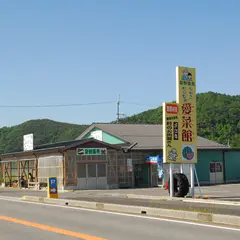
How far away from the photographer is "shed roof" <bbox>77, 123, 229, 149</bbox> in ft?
146

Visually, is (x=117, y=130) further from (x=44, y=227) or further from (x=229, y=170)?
(x=44, y=227)

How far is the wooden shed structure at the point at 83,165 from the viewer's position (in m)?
38.4

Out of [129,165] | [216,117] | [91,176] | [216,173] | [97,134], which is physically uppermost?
[216,117]

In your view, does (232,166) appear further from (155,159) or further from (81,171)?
(81,171)

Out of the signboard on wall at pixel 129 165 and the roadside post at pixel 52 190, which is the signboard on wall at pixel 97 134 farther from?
the roadside post at pixel 52 190

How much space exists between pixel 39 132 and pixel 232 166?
355 feet

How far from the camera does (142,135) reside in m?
47.7

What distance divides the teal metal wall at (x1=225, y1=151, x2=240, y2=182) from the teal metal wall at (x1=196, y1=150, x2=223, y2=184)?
1340 mm

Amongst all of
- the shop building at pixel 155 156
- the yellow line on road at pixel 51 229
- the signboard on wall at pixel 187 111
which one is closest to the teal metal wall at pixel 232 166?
the shop building at pixel 155 156

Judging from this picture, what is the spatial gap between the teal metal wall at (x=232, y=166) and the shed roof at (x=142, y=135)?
1013 millimetres

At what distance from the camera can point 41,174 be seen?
138 ft

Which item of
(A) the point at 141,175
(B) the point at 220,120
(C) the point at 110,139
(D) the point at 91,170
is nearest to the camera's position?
(D) the point at 91,170

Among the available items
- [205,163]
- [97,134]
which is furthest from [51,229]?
[97,134]

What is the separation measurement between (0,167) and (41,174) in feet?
43.0
